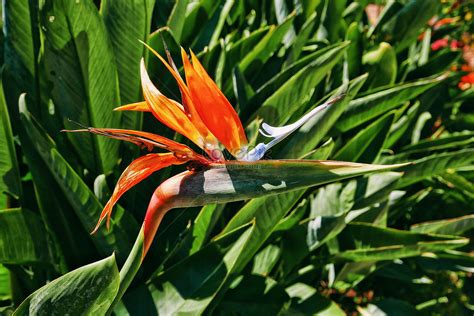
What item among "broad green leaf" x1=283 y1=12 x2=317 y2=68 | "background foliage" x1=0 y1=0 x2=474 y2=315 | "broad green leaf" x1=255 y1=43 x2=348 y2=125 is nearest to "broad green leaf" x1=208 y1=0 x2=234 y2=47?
"background foliage" x1=0 y1=0 x2=474 y2=315

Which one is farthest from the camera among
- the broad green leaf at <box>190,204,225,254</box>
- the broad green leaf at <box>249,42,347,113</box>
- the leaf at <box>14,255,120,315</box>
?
the broad green leaf at <box>249,42,347,113</box>

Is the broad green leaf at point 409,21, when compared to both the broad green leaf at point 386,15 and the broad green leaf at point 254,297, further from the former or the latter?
the broad green leaf at point 254,297

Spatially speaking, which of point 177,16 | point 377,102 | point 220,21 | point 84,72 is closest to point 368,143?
point 377,102

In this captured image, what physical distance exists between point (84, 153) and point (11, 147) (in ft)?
0.45

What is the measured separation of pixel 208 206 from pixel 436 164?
65cm

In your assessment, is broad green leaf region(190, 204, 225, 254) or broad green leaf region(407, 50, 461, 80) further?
broad green leaf region(407, 50, 461, 80)

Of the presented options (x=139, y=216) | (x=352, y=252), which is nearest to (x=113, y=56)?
(x=139, y=216)

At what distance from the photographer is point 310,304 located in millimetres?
1314

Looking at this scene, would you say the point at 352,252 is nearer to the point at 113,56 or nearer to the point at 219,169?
the point at 113,56

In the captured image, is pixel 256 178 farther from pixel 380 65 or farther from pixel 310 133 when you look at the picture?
pixel 380 65

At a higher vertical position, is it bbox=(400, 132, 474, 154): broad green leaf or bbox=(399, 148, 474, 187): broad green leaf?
bbox=(399, 148, 474, 187): broad green leaf

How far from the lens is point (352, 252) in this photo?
134cm

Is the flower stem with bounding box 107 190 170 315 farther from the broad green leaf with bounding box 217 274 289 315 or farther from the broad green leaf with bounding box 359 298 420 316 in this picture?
the broad green leaf with bounding box 359 298 420 316

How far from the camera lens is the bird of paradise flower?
611 mm
